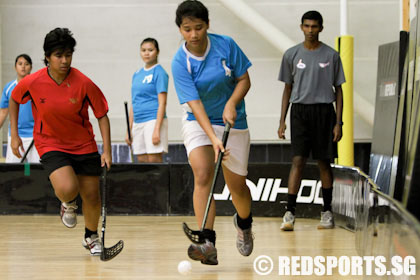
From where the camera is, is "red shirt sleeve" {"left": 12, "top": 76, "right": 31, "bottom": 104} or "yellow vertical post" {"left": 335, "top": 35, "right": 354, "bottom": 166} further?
"yellow vertical post" {"left": 335, "top": 35, "right": 354, "bottom": 166}

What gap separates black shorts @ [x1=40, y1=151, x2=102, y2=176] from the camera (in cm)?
514

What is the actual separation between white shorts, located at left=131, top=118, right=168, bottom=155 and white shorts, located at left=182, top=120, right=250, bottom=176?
312 centimetres

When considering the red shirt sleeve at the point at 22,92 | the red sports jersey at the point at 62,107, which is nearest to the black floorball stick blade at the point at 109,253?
the red sports jersey at the point at 62,107

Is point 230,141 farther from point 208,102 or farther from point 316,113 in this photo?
point 316,113

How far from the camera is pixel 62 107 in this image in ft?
16.8

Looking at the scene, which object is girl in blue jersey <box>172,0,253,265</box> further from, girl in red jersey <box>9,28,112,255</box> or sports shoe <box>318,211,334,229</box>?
sports shoe <box>318,211,334,229</box>

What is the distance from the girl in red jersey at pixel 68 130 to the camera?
511 cm

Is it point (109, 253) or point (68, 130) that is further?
point (68, 130)

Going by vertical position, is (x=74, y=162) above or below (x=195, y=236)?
above

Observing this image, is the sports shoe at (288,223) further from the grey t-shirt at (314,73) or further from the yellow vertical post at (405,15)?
the yellow vertical post at (405,15)

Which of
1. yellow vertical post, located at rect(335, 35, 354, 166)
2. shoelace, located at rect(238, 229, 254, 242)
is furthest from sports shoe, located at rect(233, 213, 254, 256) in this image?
yellow vertical post, located at rect(335, 35, 354, 166)

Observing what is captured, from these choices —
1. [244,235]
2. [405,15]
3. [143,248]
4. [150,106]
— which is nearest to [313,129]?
[405,15]

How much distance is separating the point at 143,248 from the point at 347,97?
3967 mm

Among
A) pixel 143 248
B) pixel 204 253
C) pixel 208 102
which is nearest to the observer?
pixel 204 253
